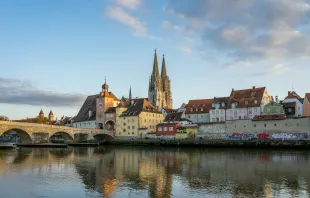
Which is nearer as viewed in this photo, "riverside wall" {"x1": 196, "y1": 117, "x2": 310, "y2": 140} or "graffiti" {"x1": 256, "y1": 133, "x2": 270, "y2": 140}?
"riverside wall" {"x1": 196, "y1": 117, "x2": 310, "y2": 140}

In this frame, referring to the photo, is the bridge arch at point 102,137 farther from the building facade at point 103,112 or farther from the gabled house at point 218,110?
the gabled house at point 218,110

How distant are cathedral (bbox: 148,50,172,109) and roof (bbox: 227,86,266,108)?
5227 cm

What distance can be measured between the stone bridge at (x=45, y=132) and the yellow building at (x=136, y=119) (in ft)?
12.8

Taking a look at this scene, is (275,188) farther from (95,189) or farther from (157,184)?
(95,189)

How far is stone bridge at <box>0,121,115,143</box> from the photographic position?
6454 centimetres

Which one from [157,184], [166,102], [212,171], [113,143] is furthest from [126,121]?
[157,184]

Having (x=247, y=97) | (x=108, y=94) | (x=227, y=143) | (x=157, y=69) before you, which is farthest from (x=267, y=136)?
(x=157, y=69)

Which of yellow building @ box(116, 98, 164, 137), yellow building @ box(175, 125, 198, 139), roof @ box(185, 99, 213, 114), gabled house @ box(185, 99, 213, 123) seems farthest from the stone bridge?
yellow building @ box(175, 125, 198, 139)

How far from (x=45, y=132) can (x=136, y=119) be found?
24817 millimetres

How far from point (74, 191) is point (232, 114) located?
64.4 metres

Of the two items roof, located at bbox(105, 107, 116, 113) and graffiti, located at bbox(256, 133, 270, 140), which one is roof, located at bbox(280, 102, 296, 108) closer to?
graffiti, located at bbox(256, 133, 270, 140)

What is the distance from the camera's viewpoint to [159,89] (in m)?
137

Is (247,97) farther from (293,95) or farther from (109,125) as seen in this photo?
(109,125)

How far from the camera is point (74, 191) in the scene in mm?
21391
